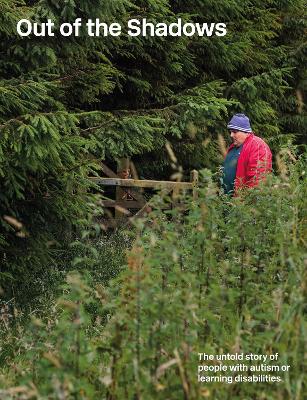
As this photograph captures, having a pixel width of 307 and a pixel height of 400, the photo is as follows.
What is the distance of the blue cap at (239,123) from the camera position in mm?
8719

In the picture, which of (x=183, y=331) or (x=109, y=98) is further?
(x=109, y=98)

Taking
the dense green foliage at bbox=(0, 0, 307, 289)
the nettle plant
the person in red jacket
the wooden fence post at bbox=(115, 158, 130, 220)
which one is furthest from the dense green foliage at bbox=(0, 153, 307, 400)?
the wooden fence post at bbox=(115, 158, 130, 220)

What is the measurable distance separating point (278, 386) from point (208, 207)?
127 cm

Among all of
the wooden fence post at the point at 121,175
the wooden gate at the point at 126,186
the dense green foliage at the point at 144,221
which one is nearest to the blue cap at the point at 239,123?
the dense green foliage at the point at 144,221

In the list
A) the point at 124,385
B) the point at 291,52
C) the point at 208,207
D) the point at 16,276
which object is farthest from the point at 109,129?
the point at 291,52

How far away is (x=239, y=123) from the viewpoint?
8.78 metres

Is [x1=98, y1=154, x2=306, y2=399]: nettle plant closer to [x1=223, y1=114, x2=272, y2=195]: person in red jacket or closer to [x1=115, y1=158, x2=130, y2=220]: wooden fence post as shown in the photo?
[x1=223, y1=114, x2=272, y2=195]: person in red jacket

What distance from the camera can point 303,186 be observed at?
6293mm

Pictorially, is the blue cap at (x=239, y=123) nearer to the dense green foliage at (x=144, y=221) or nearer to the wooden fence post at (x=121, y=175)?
the dense green foliage at (x=144, y=221)

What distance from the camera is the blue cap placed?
8.72 metres

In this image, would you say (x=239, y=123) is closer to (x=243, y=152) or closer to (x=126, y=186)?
(x=243, y=152)

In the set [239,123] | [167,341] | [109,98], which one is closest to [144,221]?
[167,341]

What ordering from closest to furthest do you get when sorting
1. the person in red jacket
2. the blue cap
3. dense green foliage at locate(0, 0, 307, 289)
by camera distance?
dense green foliage at locate(0, 0, 307, 289) < the person in red jacket < the blue cap

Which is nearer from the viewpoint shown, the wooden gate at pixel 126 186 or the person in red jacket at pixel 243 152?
the person in red jacket at pixel 243 152
